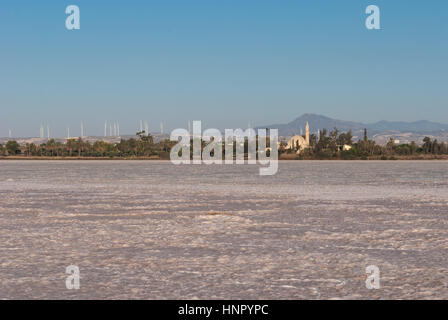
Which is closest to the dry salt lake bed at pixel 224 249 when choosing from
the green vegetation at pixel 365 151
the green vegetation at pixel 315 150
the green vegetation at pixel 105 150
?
the green vegetation at pixel 315 150

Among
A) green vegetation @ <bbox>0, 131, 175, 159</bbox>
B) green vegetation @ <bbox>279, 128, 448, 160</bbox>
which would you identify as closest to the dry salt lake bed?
green vegetation @ <bbox>279, 128, 448, 160</bbox>

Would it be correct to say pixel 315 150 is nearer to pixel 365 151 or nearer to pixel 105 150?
pixel 365 151

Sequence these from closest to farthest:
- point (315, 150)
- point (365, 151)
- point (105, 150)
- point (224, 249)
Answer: point (224, 249) → point (365, 151) → point (315, 150) → point (105, 150)

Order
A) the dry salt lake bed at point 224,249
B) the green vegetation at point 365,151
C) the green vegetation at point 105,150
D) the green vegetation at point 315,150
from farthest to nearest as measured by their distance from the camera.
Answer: the green vegetation at point 105,150 < the green vegetation at point 315,150 < the green vegetation at point 365,151 < the dry salt lake bed at point 224,249

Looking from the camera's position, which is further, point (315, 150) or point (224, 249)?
point (315, 150)

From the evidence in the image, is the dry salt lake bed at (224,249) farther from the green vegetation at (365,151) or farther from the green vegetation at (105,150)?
the green vegetation at (105,150)

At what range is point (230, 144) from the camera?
116875 millimetres

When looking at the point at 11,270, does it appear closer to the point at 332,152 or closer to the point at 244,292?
the point at 244,292

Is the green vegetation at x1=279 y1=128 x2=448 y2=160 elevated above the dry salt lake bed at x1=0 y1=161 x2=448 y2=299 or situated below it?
below

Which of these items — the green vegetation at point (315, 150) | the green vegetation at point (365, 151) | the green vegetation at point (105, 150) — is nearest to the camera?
the green vegetation at point (365, 151)

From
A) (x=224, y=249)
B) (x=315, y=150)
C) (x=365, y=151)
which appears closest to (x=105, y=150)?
(x=315, y=150)

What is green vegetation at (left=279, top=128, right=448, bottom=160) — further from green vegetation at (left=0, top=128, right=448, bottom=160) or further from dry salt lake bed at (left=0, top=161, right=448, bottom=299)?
dry salt lake bed at (left=0, top=161, right=448, bottom=299)

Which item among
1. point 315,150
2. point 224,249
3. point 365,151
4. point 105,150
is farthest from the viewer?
point 105,150
